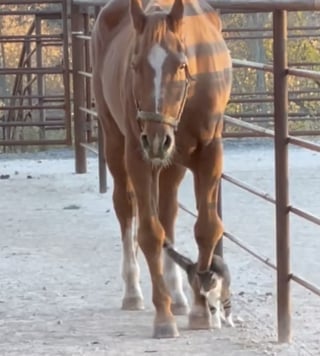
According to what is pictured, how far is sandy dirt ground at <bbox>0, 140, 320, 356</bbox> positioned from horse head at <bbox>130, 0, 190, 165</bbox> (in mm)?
924

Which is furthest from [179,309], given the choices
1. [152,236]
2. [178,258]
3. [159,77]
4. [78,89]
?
[78,89]

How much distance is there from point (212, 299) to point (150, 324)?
1.13ft

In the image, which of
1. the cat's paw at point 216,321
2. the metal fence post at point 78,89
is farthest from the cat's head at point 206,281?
the metal fence post at point 78,89

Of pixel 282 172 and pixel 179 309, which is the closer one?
pixel 282 172

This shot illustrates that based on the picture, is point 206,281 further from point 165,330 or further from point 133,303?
point 133,303

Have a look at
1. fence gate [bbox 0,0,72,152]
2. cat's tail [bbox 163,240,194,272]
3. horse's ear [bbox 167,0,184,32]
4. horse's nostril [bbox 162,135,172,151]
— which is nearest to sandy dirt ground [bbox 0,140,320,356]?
cat's tail [bbox 163,240,194,272]

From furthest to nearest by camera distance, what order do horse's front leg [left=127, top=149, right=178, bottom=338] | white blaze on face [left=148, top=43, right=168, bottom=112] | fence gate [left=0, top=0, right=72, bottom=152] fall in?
fence gate [left=0, top=0, right=72, bottom=152], horse's front leg [left=127, top=149, right=178, bottom=338], white blaze on face [left=148, top=43, right=168, bottom=112]

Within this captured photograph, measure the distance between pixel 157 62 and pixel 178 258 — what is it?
1.20 m

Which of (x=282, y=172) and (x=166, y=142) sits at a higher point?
(x=166, y=142)

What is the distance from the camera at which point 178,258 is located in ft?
16.8

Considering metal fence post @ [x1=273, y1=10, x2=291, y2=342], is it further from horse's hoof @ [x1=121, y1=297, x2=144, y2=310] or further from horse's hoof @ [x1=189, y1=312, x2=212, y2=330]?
horse's hoof @ [x1=121, y1=297, x2=144, y2=310]

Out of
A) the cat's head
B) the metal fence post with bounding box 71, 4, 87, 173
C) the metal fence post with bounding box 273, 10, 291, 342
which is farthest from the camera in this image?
the metal fence post with bounding box 71, 4, 87, 173

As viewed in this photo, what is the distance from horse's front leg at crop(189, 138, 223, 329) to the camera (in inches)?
184

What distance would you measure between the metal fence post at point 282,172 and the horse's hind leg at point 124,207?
0.98m
